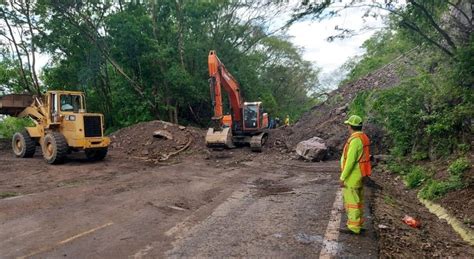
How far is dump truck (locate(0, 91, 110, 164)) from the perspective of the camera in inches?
542

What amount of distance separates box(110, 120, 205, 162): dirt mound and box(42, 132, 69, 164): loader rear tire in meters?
3.31

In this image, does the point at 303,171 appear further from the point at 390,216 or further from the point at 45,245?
the point at 45,245

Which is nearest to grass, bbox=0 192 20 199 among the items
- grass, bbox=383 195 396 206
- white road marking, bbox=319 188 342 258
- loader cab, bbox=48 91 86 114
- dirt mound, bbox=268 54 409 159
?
loader cab, bbox=48 91 86 114

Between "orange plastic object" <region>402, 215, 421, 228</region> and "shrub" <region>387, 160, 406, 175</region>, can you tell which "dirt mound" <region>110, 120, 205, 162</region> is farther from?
"orange plastic object" <region>402, 215, 421, 228</region>

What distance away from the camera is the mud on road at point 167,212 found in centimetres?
510

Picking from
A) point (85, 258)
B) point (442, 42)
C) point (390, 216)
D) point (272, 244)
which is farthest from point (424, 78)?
point (85, 258)

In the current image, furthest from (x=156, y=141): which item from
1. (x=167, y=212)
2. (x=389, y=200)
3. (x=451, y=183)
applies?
(x=451, y=183)

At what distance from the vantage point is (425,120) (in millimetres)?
10367

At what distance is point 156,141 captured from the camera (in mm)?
17875

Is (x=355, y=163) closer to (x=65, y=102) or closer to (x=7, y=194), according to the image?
(x=7, y=194)

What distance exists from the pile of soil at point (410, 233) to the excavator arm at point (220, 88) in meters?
8.52

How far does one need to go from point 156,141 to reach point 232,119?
3508 millimetres

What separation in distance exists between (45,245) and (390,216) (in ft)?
17.1

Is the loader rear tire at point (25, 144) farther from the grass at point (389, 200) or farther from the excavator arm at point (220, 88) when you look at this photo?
the grass at point (389, 200)
